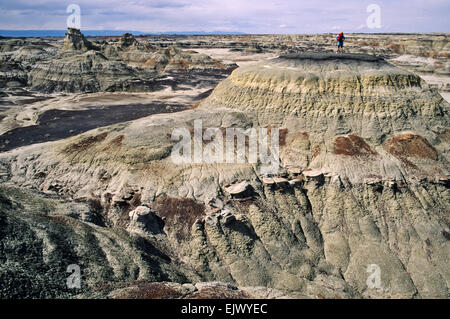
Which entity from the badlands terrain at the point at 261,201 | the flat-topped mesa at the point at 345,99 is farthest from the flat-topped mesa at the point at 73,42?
the flat-topped mesa at the point at 345,99

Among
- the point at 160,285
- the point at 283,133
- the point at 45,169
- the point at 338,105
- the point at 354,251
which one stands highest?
the point at 338,105

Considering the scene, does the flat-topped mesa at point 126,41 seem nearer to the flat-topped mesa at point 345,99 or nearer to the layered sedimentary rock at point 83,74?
the layered sedimentary rock at point 83,74

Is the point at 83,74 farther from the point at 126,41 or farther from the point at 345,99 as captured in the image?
the point at 345,99

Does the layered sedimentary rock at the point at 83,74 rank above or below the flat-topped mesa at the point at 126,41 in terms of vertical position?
below

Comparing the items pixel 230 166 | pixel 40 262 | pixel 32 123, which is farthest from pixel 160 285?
pixel 32 123

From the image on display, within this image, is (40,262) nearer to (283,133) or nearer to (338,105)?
(283,133)
